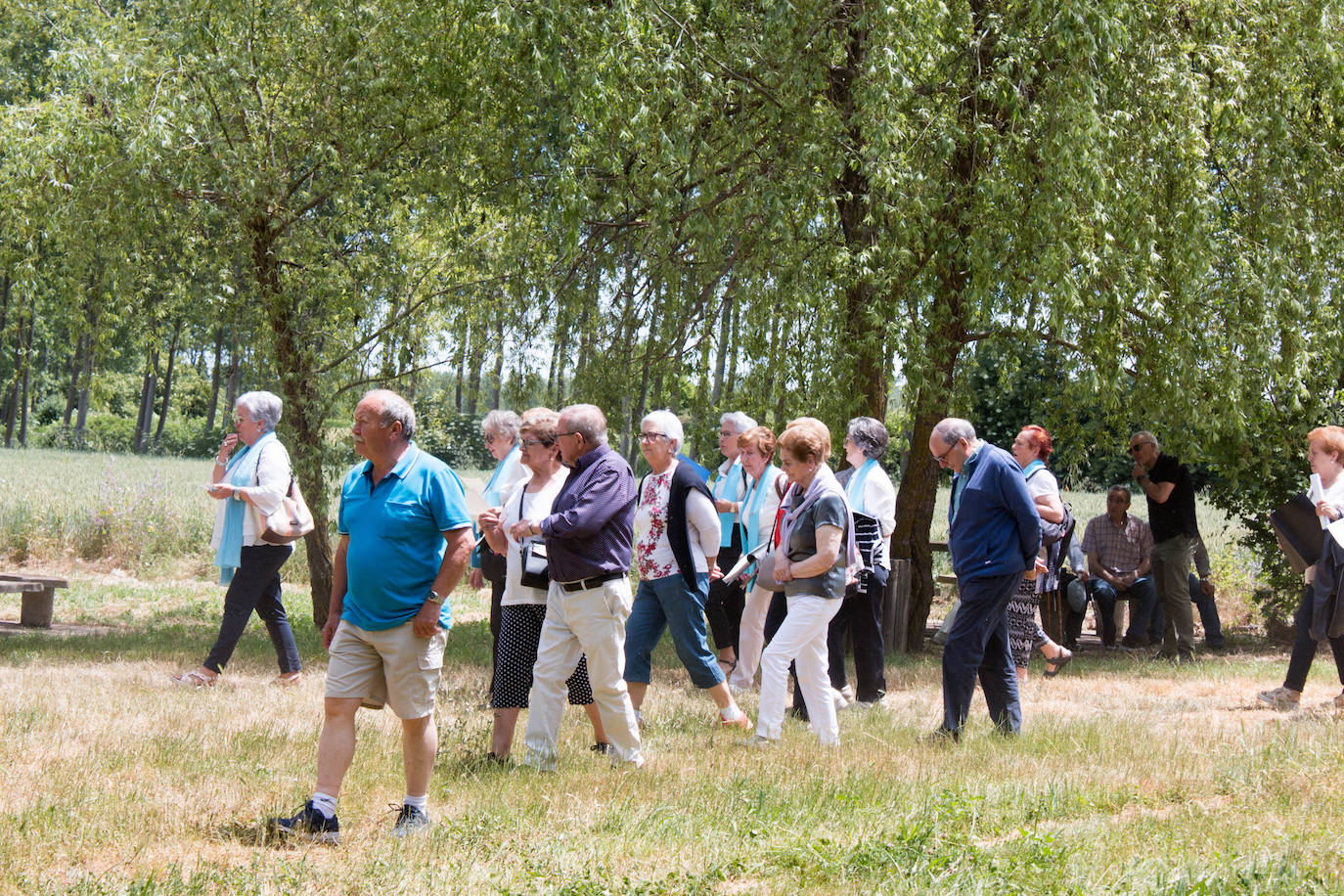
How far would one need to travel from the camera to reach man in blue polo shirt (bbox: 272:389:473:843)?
4785 millimetres

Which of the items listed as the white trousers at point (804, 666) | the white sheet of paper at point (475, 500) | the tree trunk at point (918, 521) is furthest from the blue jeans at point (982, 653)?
the tree trunk at point (918, 521)

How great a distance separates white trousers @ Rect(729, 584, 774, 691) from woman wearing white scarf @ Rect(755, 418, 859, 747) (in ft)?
6.75

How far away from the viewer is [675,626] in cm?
705

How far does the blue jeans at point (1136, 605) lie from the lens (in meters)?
12.7

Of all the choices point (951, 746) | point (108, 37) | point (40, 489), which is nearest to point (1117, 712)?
point (951, 746)

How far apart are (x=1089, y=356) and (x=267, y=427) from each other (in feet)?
21.9

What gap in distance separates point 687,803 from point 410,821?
3.97 feet

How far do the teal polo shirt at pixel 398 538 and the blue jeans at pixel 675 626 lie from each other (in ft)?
7.38

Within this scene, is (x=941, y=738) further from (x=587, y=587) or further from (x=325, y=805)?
(x=325, y=805)

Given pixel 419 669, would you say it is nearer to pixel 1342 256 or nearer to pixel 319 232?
pixel 319 232

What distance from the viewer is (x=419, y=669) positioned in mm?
4859

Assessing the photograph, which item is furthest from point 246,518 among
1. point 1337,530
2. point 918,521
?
point 1337,530

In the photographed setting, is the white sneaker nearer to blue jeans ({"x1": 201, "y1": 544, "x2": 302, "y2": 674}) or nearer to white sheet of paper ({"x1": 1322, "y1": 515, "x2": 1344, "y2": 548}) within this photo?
white sheet of paper ({"x1": 1322, "y1": 515, "x2": 1344, "y2": 548})

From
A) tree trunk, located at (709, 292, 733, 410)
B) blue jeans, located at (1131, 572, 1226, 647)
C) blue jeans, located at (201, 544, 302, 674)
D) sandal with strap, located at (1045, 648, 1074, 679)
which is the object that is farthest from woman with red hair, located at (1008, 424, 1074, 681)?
blue jeans, located at (201, 544, 302, 674)
